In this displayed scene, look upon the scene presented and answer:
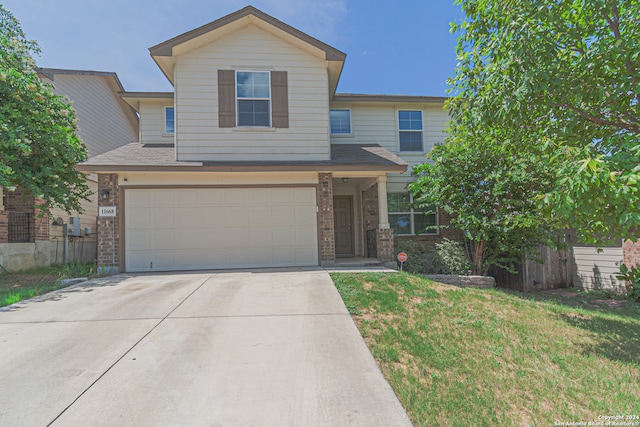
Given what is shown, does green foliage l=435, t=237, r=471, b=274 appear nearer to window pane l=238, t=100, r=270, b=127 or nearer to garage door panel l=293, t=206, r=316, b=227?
garage door panel l=293, t=206, r=316, b=227

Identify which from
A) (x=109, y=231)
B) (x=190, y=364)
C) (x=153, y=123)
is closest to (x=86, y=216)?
(x=153, y=123)

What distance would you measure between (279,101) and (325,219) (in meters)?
3.58

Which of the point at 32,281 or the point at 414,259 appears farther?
the point at 414,259

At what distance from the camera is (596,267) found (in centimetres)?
926

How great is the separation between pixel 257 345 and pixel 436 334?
2.29m

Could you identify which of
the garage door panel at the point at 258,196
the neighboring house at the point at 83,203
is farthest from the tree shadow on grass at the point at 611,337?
the neighboring house at the point at 83,203

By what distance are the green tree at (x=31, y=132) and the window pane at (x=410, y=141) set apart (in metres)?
10.1

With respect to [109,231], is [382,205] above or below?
above

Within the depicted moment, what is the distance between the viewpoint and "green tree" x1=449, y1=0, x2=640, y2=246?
3.92 m

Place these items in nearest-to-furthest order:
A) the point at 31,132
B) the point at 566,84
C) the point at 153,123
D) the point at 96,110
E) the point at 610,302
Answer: the point at 566,84 < the point at 610,302 < the point at 31,132 < the point at 153,123 < the point at 96,110

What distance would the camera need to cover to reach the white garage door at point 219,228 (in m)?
8.80

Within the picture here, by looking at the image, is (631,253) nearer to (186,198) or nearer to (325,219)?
(325,219)

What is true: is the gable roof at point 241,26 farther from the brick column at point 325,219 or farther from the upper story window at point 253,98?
the brick column at point 325,219

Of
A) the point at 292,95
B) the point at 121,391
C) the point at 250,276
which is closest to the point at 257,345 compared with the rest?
the point at 121,391
